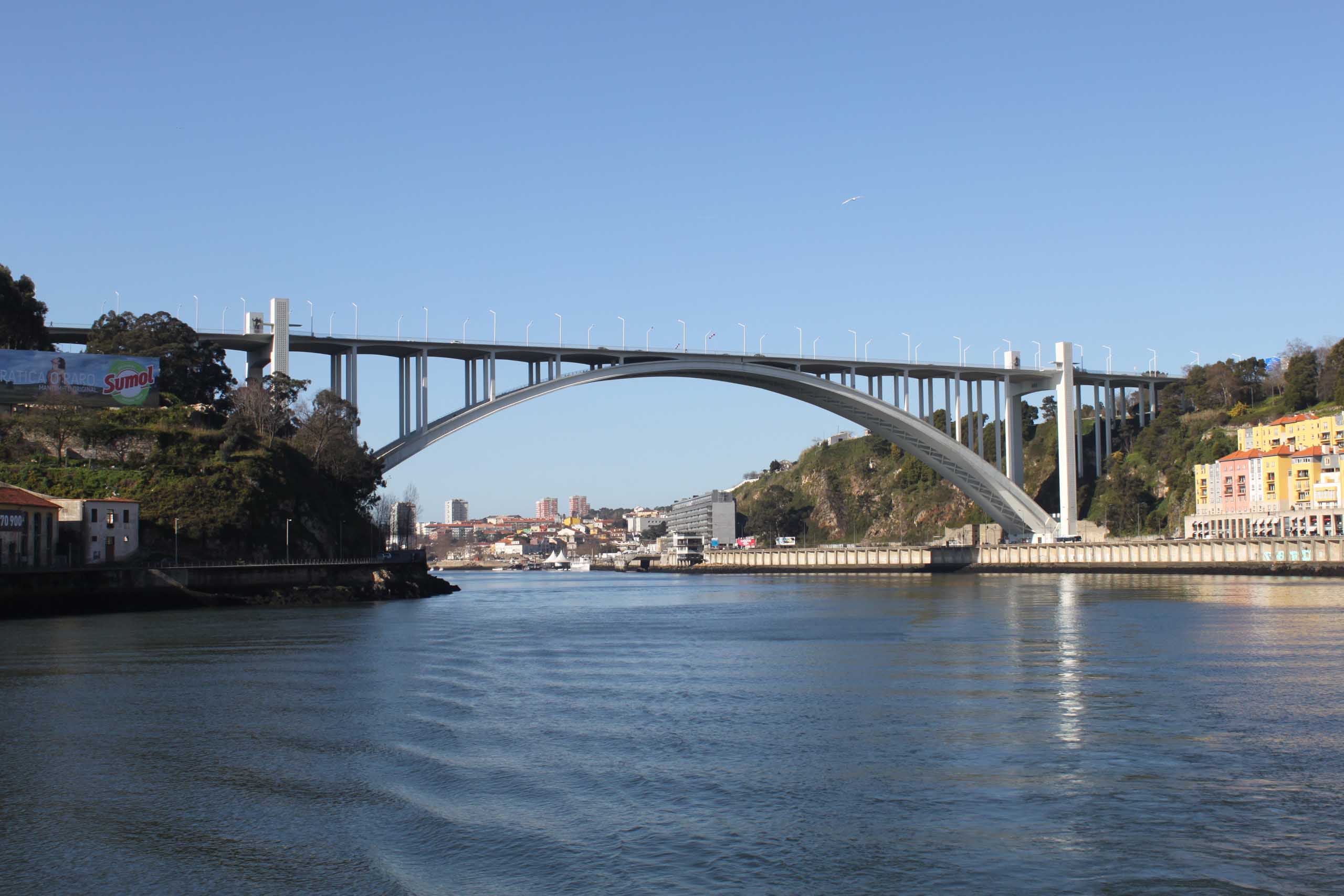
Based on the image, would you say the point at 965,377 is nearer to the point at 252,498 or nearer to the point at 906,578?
the point at 906,578

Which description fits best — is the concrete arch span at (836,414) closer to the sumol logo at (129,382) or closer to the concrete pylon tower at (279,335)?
the concrete pylon tower at (279,335)

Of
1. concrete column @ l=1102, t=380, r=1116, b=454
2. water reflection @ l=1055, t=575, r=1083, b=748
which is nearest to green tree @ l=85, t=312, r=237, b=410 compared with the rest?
water reflection @ l=1055, t=575, r=1083, b=748

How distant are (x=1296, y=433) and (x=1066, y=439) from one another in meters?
13.9

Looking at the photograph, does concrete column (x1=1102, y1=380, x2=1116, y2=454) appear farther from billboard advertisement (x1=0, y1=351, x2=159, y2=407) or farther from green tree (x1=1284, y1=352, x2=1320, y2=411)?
billboard advertisement (x1=0, y1=351, x2=159, y2=407)

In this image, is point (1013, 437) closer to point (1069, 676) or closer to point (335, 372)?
point (335, 372)

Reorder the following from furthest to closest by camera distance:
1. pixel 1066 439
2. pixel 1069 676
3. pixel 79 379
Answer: pixel 1066 439 → pixel 79 379 → pixel 1069 676

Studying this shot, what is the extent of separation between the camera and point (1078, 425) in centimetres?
7819

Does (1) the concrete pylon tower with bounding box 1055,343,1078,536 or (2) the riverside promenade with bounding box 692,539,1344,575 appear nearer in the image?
(2) the riverside promenade with bounding box 692,539,1344,575

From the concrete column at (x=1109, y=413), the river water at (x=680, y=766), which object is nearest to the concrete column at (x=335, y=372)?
the river water at (x=680, y=766)

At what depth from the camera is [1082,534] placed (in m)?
74.2

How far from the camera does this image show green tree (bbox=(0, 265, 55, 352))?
53281 mm

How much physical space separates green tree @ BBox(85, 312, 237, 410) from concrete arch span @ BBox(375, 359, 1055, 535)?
10296 mm

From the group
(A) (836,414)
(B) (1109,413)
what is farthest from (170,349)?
(B) (1109,413)

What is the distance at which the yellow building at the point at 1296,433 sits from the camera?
70.8m
